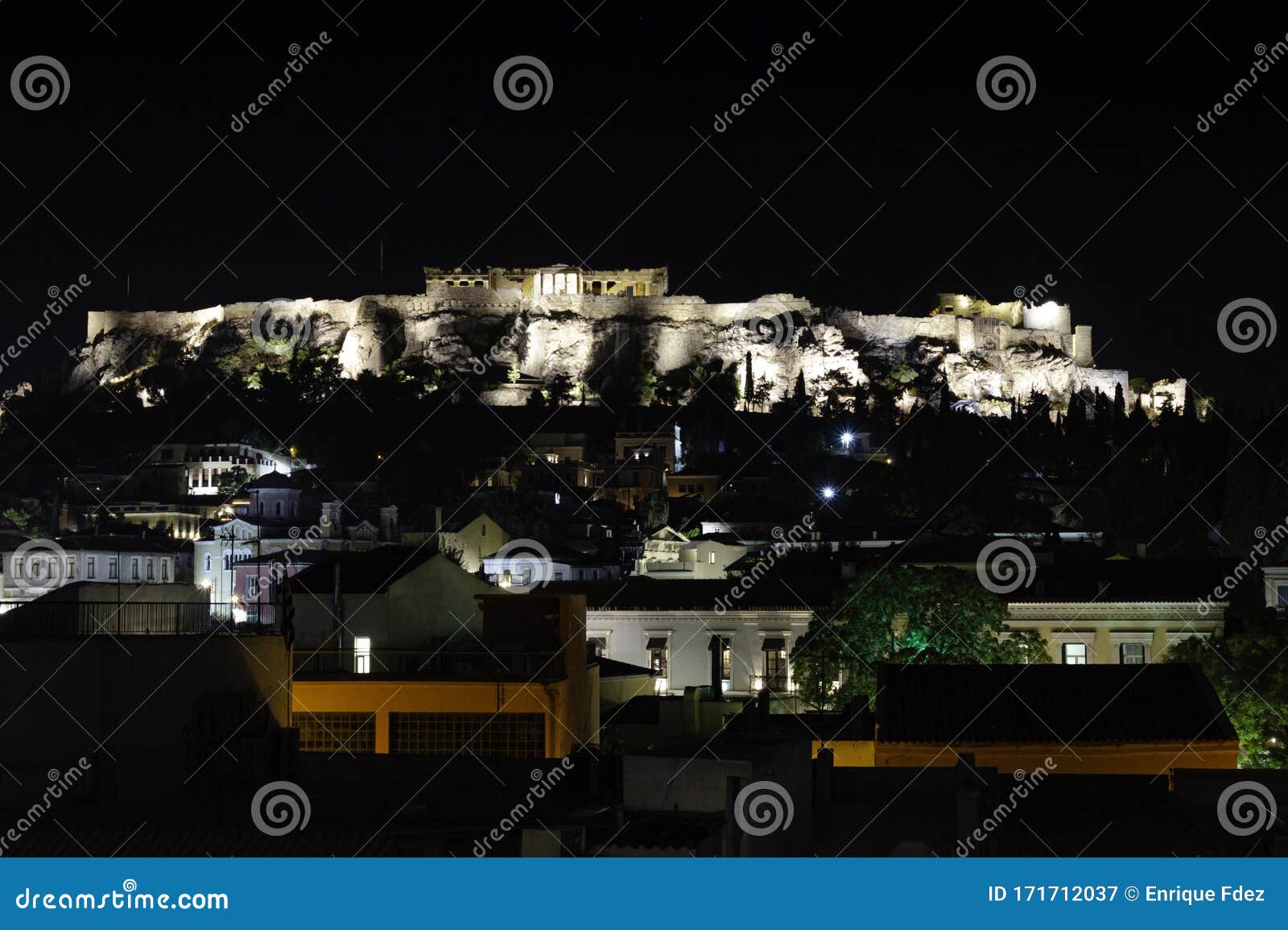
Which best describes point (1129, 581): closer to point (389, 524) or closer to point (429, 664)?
point (429, 664)

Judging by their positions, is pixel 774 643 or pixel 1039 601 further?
pixel 774 643

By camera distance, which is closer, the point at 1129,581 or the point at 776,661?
the point at 1129,581

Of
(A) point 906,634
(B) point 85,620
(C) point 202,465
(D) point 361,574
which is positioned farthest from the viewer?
(C) point 202,465

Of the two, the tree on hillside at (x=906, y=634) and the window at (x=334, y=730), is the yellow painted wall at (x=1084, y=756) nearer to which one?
the window at (x=334, y=730)

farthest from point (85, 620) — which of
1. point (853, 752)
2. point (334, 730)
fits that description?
point (853, 752)

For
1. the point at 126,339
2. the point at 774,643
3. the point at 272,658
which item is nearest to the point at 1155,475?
the point at 774,643

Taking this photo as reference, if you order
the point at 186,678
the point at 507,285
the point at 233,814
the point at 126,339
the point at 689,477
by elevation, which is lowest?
the point at 233,814

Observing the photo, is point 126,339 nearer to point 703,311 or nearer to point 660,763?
point 703,311
